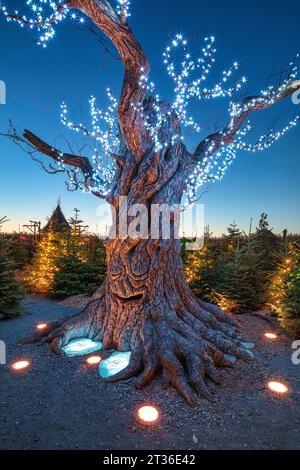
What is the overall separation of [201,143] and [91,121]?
8.38ft

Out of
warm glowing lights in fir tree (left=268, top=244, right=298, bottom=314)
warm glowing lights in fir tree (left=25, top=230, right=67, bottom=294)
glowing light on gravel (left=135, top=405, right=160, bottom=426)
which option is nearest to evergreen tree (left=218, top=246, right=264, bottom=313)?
warm glowing lights in fir tree (left=268, top=244, right=298, bottom=314)

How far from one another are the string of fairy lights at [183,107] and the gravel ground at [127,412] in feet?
11.7

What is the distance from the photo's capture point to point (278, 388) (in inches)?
146

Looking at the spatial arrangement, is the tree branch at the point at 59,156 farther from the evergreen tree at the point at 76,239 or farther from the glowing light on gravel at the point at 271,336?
the glowing light on gravel at the point at 271,336

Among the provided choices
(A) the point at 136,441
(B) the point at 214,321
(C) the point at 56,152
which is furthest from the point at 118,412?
(C) the point at 56,152

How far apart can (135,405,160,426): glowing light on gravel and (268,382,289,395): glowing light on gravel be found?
1.70 m

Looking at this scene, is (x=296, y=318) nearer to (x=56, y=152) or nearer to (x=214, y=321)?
(x=214, y=321)

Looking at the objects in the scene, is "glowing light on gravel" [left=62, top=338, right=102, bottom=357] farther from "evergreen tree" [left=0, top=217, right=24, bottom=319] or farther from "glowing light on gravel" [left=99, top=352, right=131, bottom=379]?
"evergreen tree" [left=0, top=217, right=24, bottom=319]

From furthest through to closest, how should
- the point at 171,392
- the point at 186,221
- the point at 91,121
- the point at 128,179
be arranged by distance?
the point at 186,221
the point at 91,121
the point at 128,179
the point at 171,392

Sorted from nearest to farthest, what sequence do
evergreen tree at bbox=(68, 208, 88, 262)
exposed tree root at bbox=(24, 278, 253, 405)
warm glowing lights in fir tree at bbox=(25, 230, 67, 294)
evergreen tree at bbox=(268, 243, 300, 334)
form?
exposed tree root at bbox=(24, 278, 253, 405), evergreen tree at bbox=(268, 243, 300, 334), warm glowing lights in fir tree at bbox=(25, 230, 67, 294), evergreen tree at bbox=(68, 208, 88, 262)

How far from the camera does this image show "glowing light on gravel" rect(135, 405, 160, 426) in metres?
2.93

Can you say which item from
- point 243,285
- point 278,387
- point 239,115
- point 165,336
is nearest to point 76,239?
point 243,285

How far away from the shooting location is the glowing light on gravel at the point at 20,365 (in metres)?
4.12

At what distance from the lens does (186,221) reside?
6.86 meters
